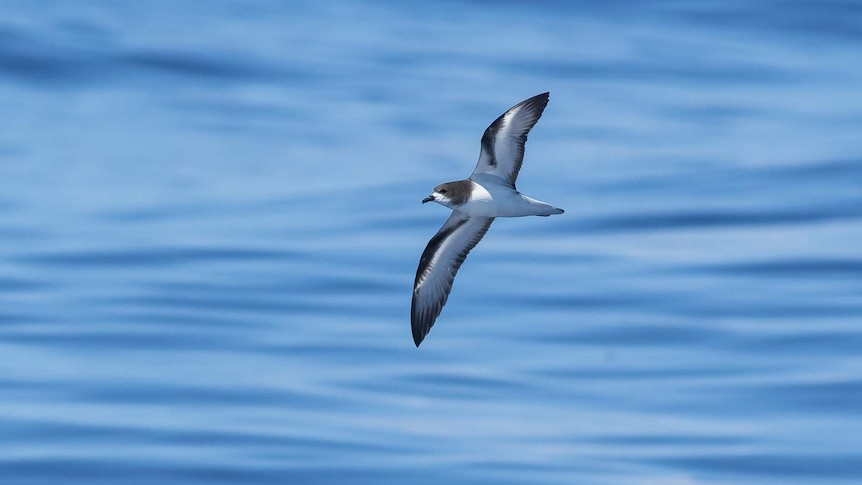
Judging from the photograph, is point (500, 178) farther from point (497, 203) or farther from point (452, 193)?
point (452, 193)

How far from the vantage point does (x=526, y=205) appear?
12109 millimetres

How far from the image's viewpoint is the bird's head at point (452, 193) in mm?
12336

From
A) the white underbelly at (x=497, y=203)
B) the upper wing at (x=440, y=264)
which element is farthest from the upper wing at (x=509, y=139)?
the upper wing at (x=440, y=264)

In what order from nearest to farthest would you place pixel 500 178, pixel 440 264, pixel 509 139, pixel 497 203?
pixel 497 203, pixel 509 139, pixel 500 178, pixel 440 264

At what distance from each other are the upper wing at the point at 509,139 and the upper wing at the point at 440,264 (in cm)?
123

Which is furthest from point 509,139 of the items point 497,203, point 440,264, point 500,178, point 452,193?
point 440,264

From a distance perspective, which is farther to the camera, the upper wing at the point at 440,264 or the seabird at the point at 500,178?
the upper wing at the point at 440,264

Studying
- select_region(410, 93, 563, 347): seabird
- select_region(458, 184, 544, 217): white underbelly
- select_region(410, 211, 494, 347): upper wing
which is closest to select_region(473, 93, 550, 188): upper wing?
select_region(410, 93, 563, 347): seabird

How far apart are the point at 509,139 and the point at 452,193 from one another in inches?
26.5

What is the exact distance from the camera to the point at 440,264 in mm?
13844

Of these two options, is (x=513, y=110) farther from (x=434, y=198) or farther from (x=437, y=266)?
(x=437, y=266)

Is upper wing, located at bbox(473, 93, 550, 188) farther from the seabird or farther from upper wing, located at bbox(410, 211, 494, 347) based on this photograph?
upper wing, located at bbox(410, 211, 494, 347)

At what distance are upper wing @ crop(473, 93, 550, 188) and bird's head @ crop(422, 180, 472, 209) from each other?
0.24 meters

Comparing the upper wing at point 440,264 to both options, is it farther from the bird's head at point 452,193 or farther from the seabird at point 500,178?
the bird's head at point 452,193
